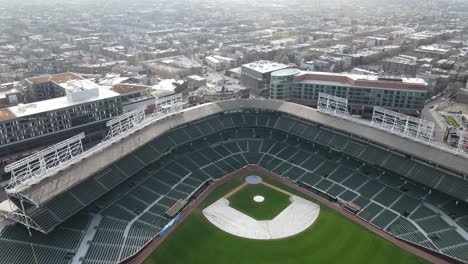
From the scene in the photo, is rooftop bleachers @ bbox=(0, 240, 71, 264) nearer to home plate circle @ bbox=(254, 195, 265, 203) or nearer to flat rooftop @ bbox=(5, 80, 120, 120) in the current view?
home plate circle @ bbox=(254, 195, 265, 203)

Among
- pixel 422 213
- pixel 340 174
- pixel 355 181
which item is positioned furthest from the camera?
pixel 340 174

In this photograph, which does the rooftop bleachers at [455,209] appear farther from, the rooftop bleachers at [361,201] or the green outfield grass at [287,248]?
the rooftop bleachers at [361,201]

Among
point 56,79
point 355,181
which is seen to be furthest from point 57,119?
point 355,181

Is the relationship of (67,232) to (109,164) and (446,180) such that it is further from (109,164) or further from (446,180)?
(446,180)

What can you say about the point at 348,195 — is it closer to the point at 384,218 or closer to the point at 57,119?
the point at 384,218

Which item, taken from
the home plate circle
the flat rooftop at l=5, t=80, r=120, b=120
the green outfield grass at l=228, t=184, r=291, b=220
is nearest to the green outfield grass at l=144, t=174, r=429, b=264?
the green outfield grass at l=228, t=184, r=291, b=220

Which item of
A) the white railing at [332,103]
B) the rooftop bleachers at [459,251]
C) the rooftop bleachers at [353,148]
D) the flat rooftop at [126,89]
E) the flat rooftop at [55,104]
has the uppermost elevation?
the white railing at [332,103]

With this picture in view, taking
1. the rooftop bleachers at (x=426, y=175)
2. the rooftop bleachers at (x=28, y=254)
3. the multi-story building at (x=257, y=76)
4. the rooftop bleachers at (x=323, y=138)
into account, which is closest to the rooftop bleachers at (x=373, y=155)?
the rooftop bleachers at (x=426, y=175)
